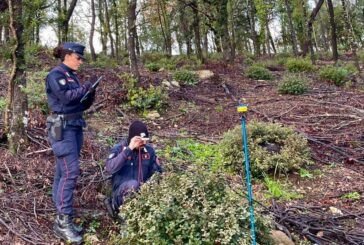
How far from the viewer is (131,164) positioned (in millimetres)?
4211

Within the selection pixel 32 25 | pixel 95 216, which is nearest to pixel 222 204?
pixel 95 216

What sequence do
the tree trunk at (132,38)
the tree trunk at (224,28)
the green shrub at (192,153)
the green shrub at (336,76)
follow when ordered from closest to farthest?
the green shrub at (192,153), the tree trunk at (132,38), the green shrub at (336,76), the tree trunk at (224,28)

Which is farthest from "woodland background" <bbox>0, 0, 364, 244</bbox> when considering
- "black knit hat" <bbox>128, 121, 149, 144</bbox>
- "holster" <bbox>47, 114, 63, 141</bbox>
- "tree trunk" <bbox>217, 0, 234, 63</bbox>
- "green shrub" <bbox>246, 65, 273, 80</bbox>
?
"tree trunk" <bbox>217, 0, 234, 63</bbox>

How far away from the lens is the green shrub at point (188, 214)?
3.14m

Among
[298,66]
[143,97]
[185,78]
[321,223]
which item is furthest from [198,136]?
[298,66]

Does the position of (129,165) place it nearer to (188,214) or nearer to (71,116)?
(71,116)

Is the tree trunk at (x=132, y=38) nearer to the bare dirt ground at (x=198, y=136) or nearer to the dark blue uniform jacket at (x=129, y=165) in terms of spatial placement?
the bare dirt ground at (x=198, y=136)

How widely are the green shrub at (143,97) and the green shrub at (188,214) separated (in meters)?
5.74

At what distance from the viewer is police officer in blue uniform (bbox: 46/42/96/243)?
385 cm

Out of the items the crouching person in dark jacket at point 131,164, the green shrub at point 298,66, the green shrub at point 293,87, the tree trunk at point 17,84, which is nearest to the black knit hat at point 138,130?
the crouching person in dark jacket at point 131,164

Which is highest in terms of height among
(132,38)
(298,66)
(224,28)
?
(224,28)

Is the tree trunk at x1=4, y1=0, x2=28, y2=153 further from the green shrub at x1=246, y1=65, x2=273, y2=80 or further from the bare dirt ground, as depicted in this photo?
the green shrub at x1=246, y1=65, x2=273, y2=80

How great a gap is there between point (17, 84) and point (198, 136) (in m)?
3.68

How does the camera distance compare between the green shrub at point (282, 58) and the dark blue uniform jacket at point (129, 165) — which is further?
the green shrub at point (282, 58)
